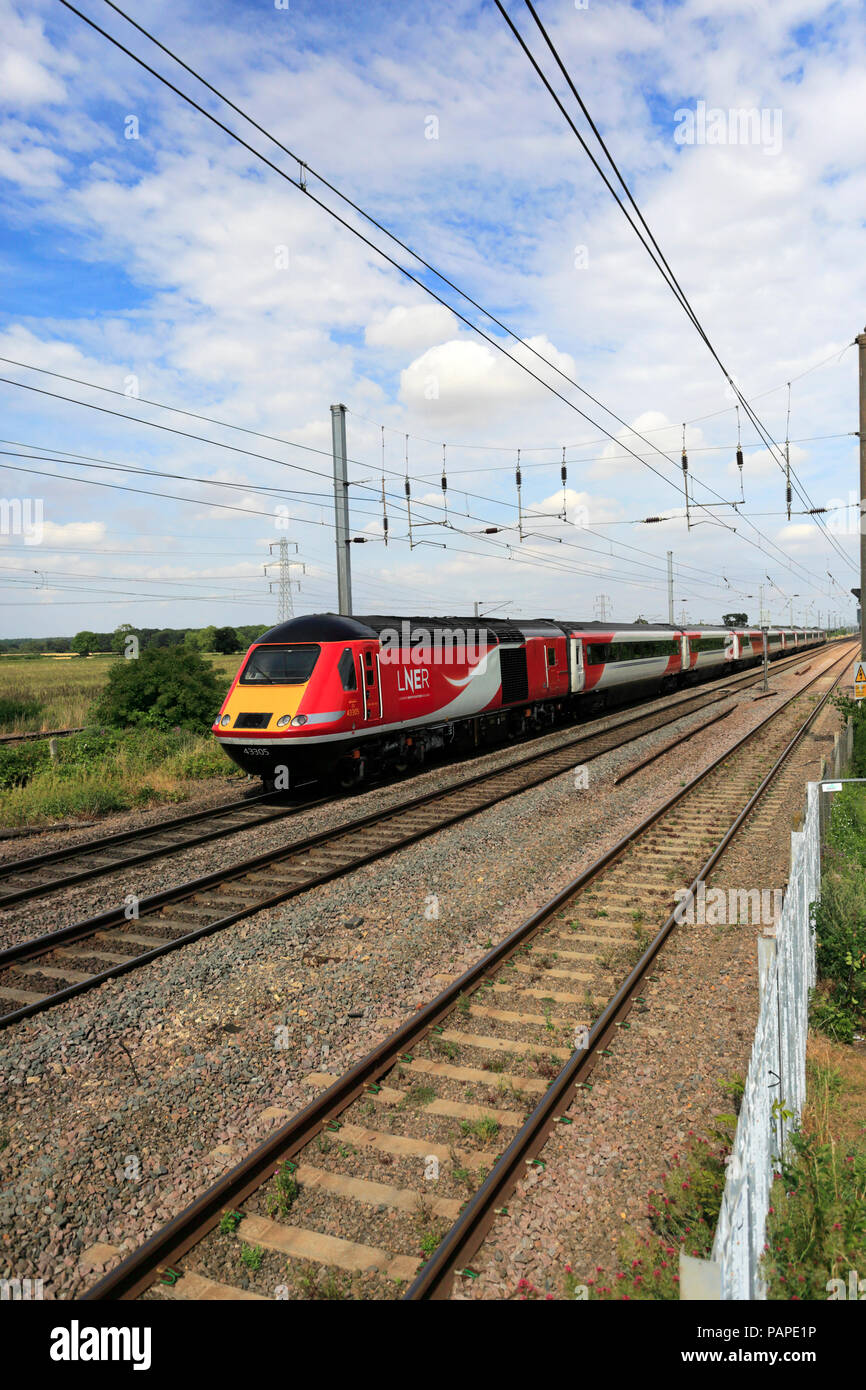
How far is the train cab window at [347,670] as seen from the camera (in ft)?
45.4

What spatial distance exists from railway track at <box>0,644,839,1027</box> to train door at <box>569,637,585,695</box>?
981cm

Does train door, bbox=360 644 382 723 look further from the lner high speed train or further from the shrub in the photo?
the shrub

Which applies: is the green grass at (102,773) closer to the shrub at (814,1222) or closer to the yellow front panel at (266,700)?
the yellow front panel at (266,700)

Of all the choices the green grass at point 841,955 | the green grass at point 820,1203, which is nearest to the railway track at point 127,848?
the green grass at point 841,955

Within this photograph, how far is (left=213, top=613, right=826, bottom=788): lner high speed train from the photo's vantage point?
13.7 meters

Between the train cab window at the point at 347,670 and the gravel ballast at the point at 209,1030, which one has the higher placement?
the train cab window at the point at 347,670

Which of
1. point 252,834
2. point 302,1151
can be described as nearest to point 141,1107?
point 302,1151

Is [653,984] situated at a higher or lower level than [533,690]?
lower

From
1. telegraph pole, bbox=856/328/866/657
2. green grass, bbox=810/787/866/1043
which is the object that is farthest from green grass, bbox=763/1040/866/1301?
telegraph pole, bbox=856/328/866/657

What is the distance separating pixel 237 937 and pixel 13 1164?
340cm

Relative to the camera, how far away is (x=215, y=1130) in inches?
198

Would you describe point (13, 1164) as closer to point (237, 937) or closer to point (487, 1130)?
point (487, 1130)

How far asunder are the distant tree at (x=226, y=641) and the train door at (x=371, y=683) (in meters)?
67.6
